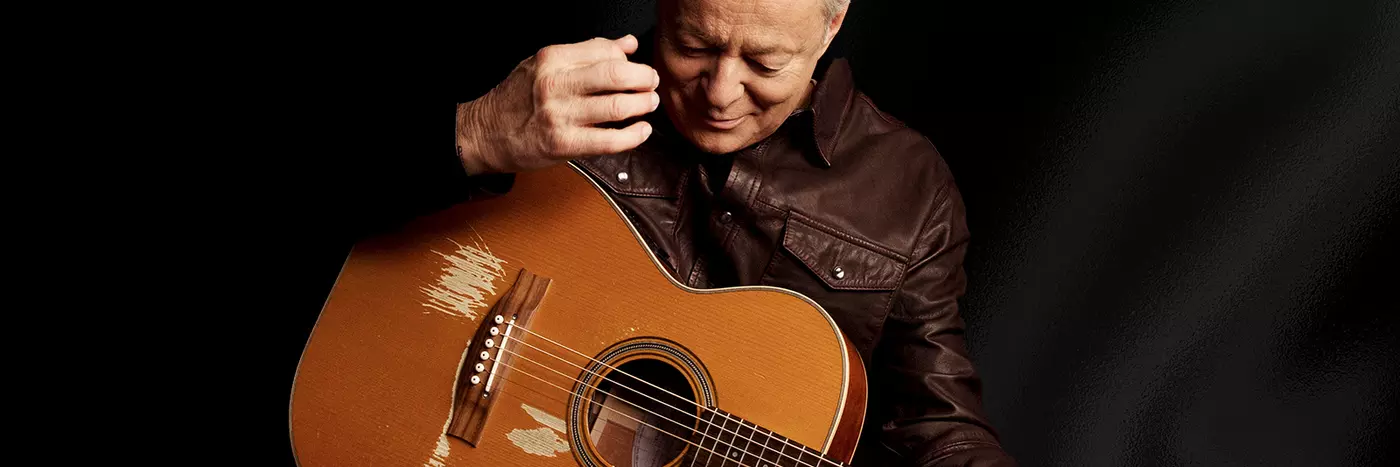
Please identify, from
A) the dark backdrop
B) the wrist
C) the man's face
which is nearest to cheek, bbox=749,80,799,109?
the man's face

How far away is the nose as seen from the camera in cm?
156

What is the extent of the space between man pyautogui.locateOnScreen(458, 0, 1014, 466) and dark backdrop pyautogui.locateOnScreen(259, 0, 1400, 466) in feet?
1.00

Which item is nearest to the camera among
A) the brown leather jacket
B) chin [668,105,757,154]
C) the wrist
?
the wrist

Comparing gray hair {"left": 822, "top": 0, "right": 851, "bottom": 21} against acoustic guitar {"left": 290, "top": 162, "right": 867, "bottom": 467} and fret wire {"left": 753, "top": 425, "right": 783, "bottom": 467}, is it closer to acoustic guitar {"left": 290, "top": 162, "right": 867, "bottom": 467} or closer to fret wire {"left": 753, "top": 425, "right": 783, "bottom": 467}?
acoustic guitar {"left": 290, "top": 162, "right": 867, "bottom": 467}

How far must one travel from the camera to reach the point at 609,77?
4.48 ft

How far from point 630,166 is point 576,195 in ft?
0.84

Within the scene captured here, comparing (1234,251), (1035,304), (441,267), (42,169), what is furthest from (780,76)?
(42,169)

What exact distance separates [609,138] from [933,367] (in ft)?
3.09

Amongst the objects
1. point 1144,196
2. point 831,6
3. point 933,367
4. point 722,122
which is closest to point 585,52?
point 722,122

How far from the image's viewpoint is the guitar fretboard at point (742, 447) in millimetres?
1515

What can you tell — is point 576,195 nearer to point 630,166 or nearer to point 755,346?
point 630,166

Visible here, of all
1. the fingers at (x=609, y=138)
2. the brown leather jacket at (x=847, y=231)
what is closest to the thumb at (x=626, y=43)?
the fingers at (x=609, y=138)

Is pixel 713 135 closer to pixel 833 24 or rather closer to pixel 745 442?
pixel 833 24

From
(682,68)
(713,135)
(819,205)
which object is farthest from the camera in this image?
(819,205)
